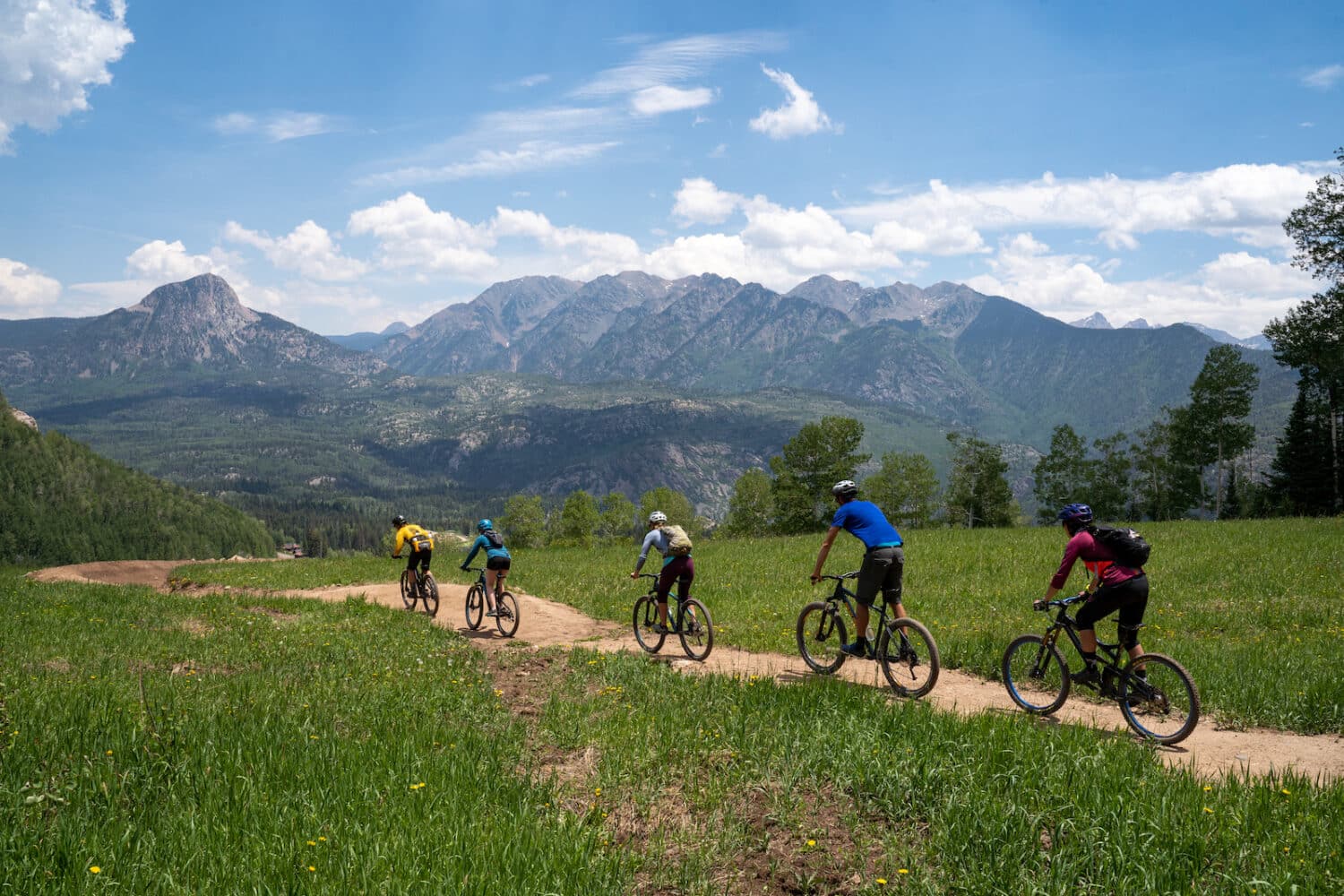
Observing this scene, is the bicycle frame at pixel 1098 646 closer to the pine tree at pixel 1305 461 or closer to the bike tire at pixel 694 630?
the bike tire at pixel 694 630

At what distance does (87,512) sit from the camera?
169 meters

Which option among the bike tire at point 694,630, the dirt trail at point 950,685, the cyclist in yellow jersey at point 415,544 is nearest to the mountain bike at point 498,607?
the dirt trail at point 950,685

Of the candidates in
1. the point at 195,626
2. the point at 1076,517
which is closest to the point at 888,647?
the point at 1076,517

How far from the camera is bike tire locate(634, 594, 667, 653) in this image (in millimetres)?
15094

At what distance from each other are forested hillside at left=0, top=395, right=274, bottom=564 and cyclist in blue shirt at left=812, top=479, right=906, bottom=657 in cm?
19229

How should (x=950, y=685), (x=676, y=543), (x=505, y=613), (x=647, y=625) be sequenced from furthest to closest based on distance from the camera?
(x=505, y=613) < (x=647, y=625) < (x=676, y=543) < (x=950, y=685)

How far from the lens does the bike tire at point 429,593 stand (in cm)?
2022

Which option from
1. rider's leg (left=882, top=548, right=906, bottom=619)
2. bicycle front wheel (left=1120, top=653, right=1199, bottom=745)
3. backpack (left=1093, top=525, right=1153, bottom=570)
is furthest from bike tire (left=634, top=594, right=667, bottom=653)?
backpack (left=1093, top=525, right=1153, bottom=570)

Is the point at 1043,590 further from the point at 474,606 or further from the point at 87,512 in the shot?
the point at 87,512

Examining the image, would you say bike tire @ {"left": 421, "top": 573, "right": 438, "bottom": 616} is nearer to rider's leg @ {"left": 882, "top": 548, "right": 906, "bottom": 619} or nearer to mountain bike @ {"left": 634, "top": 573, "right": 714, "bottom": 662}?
mountain bike @ {"left": 634, "top": 573, "right": 714, "bottom": 662}

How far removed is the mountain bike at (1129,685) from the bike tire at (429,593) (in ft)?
48.6

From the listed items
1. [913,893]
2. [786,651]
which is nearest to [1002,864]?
[913,893]

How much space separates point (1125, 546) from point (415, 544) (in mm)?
16602

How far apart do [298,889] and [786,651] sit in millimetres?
11018
